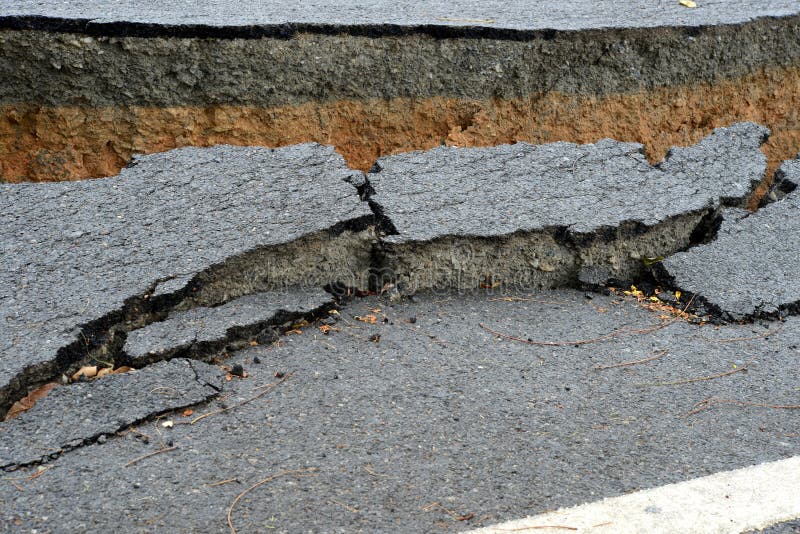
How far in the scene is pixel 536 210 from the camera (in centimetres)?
374

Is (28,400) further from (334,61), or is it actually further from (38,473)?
(334,61)

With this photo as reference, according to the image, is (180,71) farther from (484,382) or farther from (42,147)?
(484,382)

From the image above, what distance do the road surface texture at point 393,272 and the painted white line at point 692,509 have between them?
0.4 inches

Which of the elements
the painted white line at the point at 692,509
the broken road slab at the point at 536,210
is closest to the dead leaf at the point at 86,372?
the broken road slab at the point at 536,210

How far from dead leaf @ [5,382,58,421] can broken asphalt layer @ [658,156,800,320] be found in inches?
110

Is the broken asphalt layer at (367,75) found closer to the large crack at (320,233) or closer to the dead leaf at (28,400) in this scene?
the large crack at (320,233)

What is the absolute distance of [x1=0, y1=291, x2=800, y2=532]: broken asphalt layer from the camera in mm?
2389

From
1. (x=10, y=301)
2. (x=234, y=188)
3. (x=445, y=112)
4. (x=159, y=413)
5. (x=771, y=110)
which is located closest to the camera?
(x=159, y=413)

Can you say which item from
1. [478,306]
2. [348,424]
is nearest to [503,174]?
[478,306]

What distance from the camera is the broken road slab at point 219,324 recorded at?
9.77 ft

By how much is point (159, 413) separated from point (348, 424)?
68 cm

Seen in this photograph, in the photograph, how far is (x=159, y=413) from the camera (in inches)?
108

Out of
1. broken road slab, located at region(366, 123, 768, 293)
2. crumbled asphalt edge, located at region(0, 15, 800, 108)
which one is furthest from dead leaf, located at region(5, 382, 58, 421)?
crumbled asphalt edge, located at region(0, 15, 800, 108)

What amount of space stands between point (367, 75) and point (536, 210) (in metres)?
1.56
